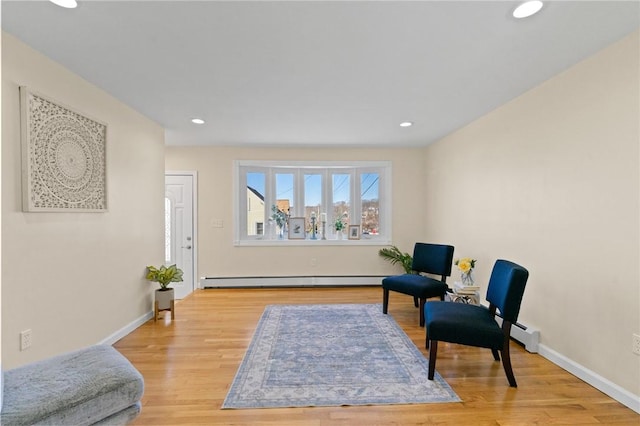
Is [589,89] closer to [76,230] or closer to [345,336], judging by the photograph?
[345,336]

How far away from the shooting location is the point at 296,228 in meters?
5.24

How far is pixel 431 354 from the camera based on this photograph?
2223mm

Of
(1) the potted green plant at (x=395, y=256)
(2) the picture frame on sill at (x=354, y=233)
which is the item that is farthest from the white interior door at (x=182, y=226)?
(1) the potted green plant at (x=395, y=256)

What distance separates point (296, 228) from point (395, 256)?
1693 millimetres

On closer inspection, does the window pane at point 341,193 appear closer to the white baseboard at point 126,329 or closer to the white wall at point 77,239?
the white wall at point 77,239

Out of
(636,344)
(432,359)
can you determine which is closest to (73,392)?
(432,359)

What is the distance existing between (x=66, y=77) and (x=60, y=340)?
196 centimetres

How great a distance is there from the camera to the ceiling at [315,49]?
5.47 ft

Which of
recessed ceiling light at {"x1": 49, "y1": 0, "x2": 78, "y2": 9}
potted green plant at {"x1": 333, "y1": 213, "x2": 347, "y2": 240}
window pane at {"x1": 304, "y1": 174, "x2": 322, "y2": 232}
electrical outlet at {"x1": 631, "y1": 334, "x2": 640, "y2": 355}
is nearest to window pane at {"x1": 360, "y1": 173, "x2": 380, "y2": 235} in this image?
potted green plant at {"x1": 333, "y1": 213, "x2": 347, "y2": 240}

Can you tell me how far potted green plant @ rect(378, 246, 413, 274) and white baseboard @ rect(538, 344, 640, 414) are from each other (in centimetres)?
243

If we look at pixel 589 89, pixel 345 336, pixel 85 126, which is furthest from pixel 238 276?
pixel 589 89

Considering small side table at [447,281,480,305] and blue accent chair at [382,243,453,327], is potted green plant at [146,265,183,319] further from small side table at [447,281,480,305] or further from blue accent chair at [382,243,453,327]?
small side table at [447,281,480,305]

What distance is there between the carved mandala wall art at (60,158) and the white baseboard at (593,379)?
3.94m

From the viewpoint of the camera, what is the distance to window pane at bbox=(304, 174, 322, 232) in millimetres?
5340
